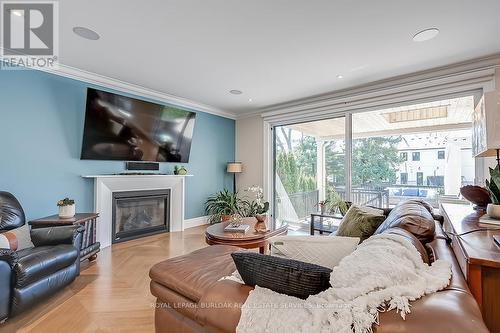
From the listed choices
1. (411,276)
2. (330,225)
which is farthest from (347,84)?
(411,276)

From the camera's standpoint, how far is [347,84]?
3.64 m

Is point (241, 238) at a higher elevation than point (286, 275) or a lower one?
lower

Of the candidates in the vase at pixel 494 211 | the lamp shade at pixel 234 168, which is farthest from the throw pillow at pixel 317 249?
the lamp shade at pixel 234 168

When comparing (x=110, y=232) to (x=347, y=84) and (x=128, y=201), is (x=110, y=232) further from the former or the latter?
(x=347, y=84)

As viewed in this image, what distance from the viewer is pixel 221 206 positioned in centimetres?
499

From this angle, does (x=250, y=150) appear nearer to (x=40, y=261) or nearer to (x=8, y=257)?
(x=40, y=261)

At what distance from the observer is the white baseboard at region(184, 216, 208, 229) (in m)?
4.67

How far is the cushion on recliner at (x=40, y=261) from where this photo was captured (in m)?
1.76

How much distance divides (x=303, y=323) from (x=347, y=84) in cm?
364

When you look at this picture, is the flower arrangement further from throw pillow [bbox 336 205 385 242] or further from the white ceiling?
the white ceiling

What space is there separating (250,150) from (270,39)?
9.97ft

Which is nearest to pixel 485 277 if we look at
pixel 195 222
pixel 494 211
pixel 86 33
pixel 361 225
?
pixel 494 211

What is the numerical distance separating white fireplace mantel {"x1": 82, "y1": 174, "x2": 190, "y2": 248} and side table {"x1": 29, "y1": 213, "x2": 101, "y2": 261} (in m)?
0.55

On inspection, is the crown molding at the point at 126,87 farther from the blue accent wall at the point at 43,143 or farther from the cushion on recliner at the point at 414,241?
the cushion on recliner at the point at 414,241
